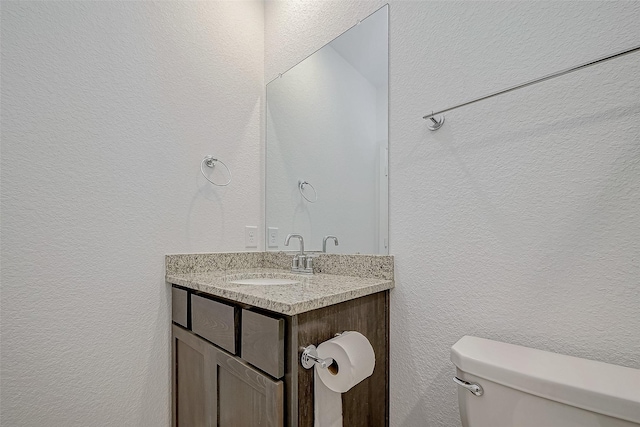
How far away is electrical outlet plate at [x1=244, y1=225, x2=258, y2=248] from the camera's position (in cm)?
156

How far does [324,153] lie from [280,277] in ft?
2.12

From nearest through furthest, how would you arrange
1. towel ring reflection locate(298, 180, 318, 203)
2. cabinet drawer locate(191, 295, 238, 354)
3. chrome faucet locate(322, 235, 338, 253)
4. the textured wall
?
the textured wall
cabinet drawer locate(191, 295, 238, 354)
chrome faucet locate(322, 235, 338, 253)
towel ring reflection locate(298, 180, 318, 203)

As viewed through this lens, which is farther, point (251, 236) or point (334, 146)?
point (251, 236)

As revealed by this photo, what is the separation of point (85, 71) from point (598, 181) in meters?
1.68

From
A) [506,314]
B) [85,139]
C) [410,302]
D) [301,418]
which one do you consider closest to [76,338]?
[85,139]

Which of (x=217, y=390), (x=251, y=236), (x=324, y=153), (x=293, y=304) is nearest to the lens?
(x=293, y=304)

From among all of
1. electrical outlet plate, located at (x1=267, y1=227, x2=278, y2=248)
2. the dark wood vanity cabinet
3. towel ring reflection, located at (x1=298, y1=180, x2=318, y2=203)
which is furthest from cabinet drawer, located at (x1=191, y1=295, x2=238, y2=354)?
towel ring reflection, located at (x1=298, y1=180, x2=318, y2=203)

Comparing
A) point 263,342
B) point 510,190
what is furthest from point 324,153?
point 263,342

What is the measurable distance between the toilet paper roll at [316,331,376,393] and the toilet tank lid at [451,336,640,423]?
0.78 ft

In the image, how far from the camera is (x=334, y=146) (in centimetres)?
142

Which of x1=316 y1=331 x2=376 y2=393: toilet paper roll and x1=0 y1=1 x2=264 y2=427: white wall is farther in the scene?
x1=0 y1=1 x2=264 y2=427: white wall

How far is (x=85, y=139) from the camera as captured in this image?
108cm

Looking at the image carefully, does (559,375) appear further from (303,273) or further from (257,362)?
(303,273)

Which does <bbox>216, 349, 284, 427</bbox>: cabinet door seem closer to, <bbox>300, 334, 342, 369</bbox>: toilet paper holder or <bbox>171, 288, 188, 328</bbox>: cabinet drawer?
<bbox>300, 334, 342, 369</bbox>: toilet paper holder
